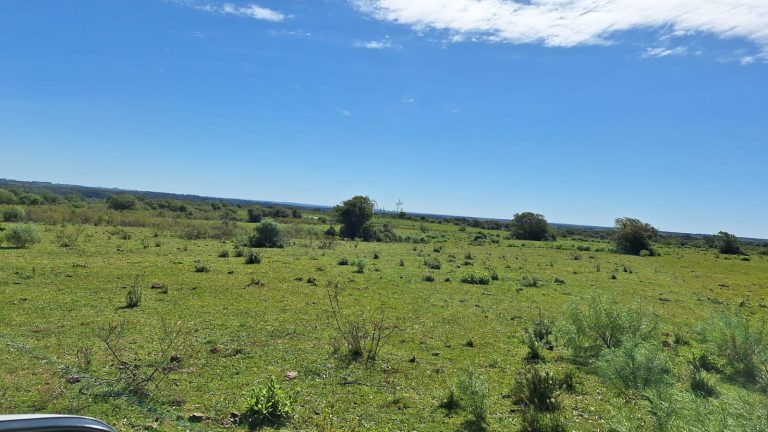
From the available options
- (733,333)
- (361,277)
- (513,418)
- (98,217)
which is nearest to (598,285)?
(361,277)

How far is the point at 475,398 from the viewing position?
7656mm

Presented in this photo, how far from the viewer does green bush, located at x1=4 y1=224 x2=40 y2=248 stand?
1098 inches

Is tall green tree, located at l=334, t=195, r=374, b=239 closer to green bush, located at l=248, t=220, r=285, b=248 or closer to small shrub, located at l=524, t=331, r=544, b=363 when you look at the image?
green bush, located at l=248, t=220, r=285, b=248

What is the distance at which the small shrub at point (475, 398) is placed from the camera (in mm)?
7566

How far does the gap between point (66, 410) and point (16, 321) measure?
723 cm

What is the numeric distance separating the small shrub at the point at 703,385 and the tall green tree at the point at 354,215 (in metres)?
53.7

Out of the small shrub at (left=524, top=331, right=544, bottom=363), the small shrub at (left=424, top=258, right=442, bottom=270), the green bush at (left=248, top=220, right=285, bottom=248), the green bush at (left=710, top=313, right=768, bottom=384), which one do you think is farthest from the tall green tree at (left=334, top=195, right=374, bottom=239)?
the green bush at (left=710, top=313, right=768, bottom=384)

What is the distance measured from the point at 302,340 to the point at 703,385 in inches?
363

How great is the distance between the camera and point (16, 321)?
39.8ft

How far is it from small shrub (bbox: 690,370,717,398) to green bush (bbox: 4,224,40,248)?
3440 cm

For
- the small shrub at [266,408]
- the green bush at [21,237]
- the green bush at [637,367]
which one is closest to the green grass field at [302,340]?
the small shrub at [266,408]

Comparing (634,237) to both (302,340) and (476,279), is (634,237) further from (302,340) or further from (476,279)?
(302,340)

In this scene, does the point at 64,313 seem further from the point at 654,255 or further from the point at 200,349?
the point at 654,255

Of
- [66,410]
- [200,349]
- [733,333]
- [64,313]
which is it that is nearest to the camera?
[66,410]
